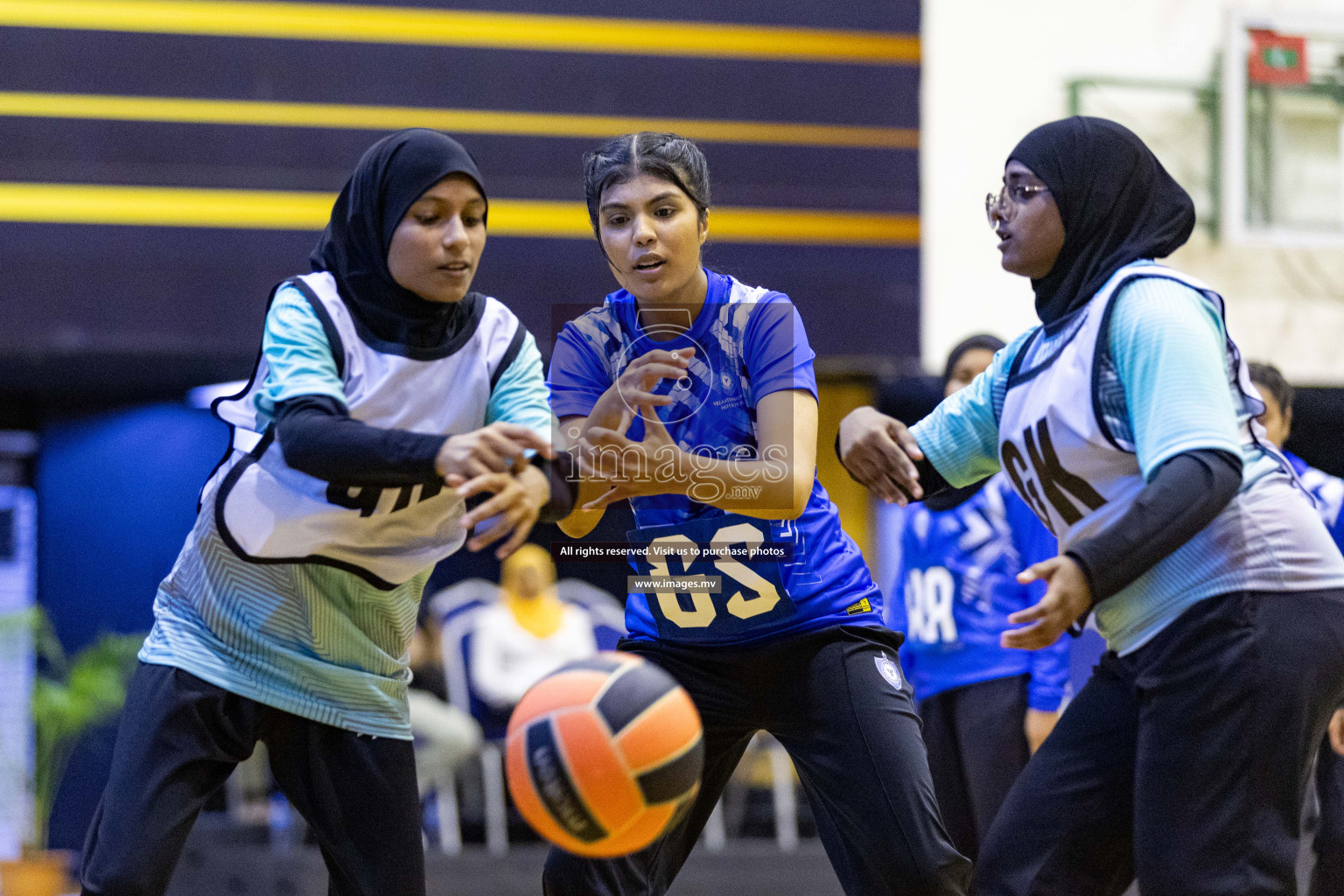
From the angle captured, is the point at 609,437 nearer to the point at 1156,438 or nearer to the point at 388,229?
the point at 388,229

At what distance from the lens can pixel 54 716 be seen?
804 cm

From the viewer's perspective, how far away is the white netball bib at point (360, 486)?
3.00 m

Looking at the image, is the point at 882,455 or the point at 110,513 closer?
the point at 882,455

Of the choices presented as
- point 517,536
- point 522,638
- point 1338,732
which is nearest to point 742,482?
point 517,536

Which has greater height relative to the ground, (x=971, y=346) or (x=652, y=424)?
(x=971, y=346)

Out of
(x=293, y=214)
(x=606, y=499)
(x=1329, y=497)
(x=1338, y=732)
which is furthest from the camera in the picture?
(x=293, y=214)

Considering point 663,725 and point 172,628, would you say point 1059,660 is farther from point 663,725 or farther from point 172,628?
point 172,628

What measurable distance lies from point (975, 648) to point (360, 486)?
8.36 ft

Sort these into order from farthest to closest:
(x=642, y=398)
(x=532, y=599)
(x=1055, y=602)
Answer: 1. (x=532, y=599)
2. (x=642, y=398)
3. (x=1055, y=602)

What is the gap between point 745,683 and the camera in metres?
3.16

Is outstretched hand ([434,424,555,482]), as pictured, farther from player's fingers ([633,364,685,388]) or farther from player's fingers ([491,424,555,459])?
player's fingers ([633,364,685,388])

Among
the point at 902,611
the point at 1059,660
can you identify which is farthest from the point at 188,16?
the point at 1059,660

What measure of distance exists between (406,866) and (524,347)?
124cm

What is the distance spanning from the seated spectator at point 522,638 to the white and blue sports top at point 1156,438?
6051 millimetres
